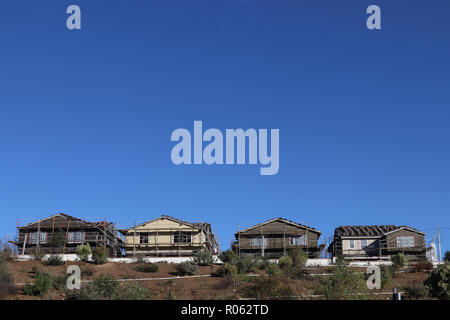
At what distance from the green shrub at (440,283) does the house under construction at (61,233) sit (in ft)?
138

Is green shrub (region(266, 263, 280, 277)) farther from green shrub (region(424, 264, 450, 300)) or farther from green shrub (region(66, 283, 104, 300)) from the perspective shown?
green shrub (region(66, 283, 104, 300))

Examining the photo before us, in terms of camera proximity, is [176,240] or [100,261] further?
[176,240]

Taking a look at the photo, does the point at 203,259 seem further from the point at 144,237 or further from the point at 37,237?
the point at 37,237

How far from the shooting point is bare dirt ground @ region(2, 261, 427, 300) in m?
35.7

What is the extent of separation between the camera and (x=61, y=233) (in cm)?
6694

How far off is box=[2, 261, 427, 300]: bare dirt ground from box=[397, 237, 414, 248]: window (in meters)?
17.6

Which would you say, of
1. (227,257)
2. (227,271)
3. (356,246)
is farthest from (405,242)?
(227,271)

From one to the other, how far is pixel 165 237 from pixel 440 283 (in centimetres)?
3980
